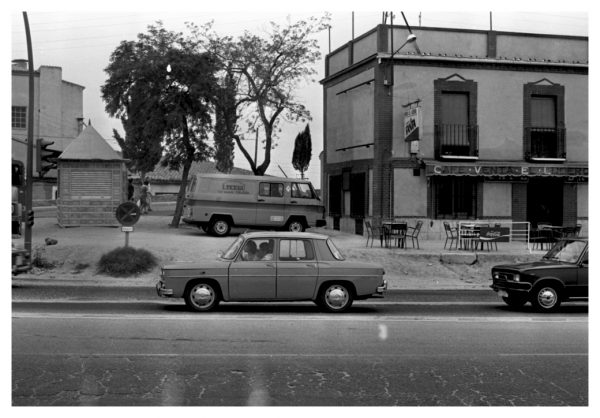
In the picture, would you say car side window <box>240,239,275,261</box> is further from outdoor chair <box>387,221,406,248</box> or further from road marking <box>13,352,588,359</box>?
outdoor chair <box>387,221,406,248</box>

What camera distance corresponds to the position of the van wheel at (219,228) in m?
23.4

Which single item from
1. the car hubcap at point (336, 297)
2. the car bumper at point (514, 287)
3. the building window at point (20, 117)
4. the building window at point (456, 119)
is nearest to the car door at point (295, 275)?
the car hubcap at point (336, 297)

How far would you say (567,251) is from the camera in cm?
1302

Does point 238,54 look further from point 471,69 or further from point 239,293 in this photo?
point 239,293

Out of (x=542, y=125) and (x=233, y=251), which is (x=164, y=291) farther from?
(x=542, y=125)

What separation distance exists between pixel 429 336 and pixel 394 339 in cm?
57

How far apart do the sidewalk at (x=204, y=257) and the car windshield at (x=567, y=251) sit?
4.50 meters

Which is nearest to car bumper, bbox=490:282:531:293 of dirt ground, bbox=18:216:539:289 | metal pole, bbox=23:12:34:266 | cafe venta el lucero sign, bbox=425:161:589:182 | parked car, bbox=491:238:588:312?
parked car, bbox=491:238:588:312

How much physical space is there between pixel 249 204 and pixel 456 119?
803 centimetres

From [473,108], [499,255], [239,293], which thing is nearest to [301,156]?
[473,108]

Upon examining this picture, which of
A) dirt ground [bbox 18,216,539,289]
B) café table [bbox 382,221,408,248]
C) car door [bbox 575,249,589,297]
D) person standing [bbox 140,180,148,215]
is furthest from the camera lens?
person standing [bbox 140,180,148,215]

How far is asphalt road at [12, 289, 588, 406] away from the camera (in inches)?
265

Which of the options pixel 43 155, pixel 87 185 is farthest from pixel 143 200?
pixel 43 155

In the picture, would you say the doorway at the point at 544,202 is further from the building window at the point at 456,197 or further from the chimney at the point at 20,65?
the chimney at the point at 20,65
